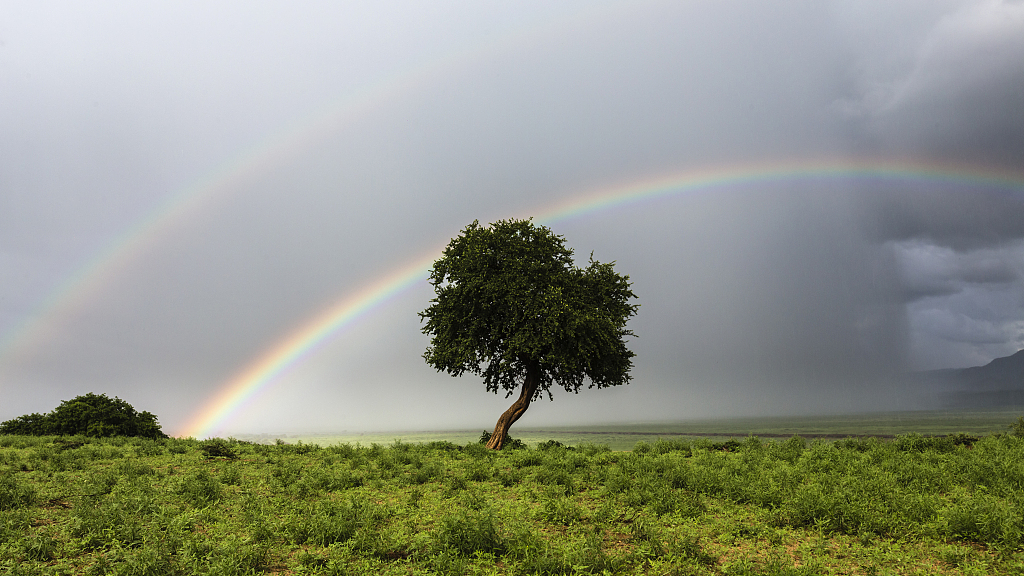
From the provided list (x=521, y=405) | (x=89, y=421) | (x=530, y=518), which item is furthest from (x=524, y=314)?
(x=89, y=421)

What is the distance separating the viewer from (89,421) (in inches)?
1556

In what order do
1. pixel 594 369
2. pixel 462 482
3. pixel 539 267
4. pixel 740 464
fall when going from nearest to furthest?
pixel 462 482
pixel 740 464
pixel 539 267
pixel 594 369

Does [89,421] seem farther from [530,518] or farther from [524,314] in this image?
[530,518]

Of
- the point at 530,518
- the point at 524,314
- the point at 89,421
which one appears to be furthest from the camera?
Answer: the point at 89,421

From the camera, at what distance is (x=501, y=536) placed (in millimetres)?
9773

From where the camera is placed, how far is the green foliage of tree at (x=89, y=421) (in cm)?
3909

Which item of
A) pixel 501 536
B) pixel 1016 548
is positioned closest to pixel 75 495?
pixel 501 536

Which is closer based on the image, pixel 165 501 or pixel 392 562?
pixel 392 562

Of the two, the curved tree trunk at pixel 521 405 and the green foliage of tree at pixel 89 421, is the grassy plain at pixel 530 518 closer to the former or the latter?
the curved tree trunk at pixel 521 405

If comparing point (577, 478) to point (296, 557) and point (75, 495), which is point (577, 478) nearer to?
point (296, 557)

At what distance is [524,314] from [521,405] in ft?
18.7

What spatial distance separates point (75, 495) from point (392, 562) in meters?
10.4

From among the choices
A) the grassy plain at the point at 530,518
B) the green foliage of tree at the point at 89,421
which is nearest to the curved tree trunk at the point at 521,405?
the grassy plain at the point at 530,518

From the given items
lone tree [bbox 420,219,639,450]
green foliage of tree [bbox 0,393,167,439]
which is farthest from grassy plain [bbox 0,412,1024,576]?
green foliage of tree [bbox 0,393,167,439]
